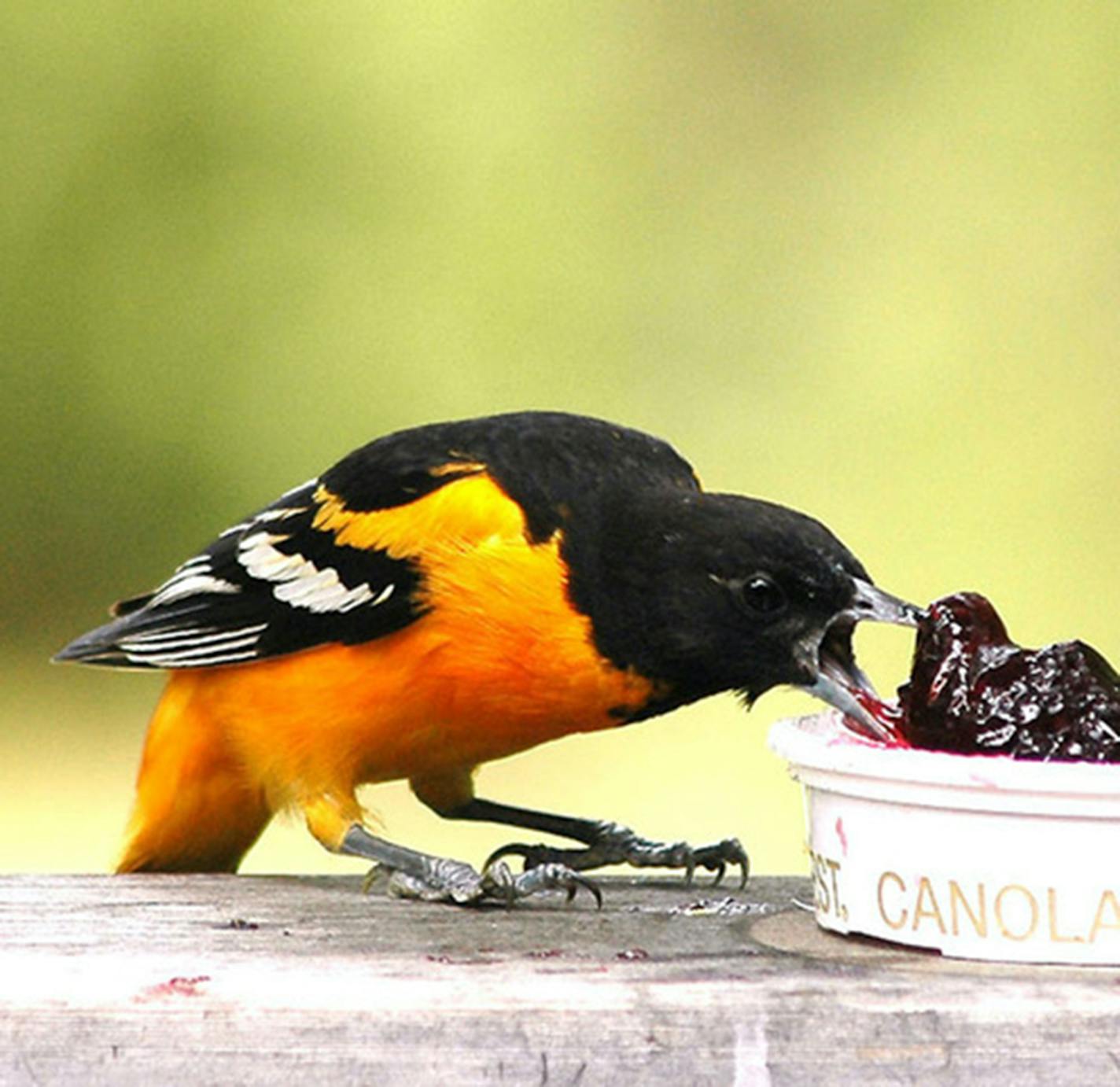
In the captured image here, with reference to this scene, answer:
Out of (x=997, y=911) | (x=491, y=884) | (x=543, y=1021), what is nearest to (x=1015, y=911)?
(x=997, y=911)

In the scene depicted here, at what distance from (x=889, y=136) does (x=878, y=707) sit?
5662 millimetres

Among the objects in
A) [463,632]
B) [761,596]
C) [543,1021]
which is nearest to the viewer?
[543,1021]

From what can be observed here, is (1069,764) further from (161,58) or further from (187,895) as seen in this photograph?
(161,58)

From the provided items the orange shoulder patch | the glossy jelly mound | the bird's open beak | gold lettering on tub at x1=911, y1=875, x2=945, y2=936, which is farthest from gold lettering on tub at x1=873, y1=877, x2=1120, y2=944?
the orange shoulder patch

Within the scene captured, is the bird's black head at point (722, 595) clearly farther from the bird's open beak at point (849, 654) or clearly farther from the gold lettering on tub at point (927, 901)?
the gold lettering on tub at point (927, 901)

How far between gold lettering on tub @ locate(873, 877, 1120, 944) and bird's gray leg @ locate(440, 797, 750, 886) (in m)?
0.69

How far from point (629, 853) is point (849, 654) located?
0.45 meters

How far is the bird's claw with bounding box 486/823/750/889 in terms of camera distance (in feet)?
9.55

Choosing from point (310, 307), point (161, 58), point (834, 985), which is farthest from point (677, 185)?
point (834, 985)

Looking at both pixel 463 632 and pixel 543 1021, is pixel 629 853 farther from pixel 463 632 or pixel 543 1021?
pixel 543 1021

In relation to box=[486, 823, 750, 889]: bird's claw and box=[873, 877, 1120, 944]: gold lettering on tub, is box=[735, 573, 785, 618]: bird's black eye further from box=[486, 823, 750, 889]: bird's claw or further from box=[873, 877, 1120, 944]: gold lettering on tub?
box=[873, 877, 1120, 944]: gold lettering on tub

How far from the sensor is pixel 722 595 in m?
2.88

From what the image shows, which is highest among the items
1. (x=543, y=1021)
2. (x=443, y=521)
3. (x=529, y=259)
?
(x=529, y=259)

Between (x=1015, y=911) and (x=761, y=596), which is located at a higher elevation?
(x=761, y=596)
